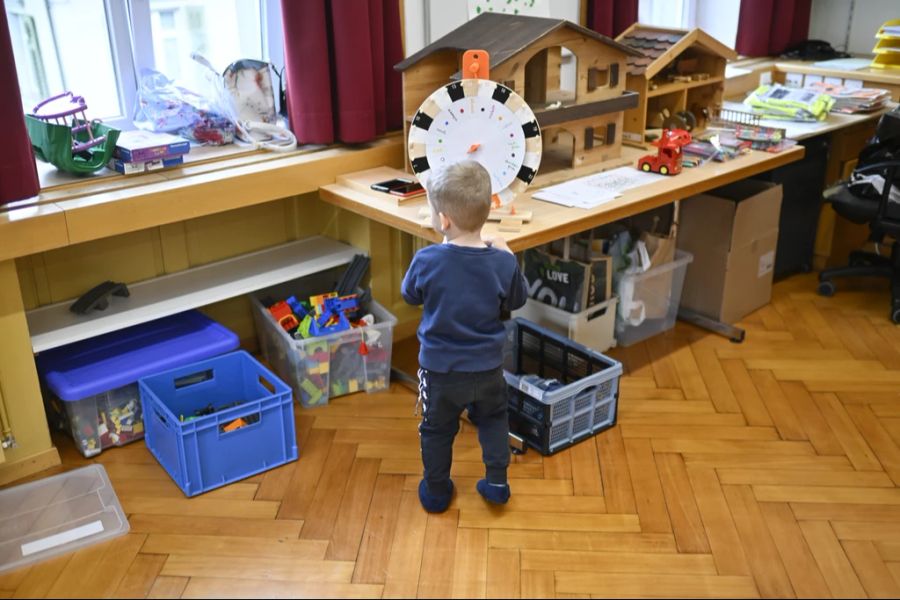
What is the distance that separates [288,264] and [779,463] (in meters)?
1.54

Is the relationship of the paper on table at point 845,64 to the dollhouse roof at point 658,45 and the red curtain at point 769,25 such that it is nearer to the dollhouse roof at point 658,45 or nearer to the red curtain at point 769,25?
the red curtain at point 769,25

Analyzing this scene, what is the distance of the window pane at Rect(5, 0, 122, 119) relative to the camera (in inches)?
100

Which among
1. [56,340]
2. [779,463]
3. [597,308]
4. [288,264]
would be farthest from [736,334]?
[56,340]

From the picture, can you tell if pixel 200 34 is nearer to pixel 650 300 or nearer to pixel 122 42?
pixel 122 42

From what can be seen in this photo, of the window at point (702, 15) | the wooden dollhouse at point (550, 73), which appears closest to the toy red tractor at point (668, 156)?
the wooden dollhouse at point (550, 73)

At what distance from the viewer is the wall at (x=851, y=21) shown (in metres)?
4.19

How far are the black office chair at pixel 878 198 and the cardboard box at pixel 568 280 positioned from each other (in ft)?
3.33

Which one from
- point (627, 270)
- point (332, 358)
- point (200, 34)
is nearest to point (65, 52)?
point (200, 34)

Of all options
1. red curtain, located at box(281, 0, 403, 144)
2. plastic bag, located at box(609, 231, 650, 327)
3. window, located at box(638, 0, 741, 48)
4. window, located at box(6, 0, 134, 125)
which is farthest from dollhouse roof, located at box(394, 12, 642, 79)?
window, located at box(638, 0, 741, 48)

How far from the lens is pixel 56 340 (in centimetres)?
241

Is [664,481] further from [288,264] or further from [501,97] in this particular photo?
[288,264]

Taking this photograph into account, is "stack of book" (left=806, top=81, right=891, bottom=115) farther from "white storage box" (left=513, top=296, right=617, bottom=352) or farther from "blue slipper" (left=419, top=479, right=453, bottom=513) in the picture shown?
"blue slipper" (left=419, top=479, right=453, bottom=513)

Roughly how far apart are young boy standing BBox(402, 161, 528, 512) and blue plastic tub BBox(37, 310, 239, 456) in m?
0.77

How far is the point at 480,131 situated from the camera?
242 cm
